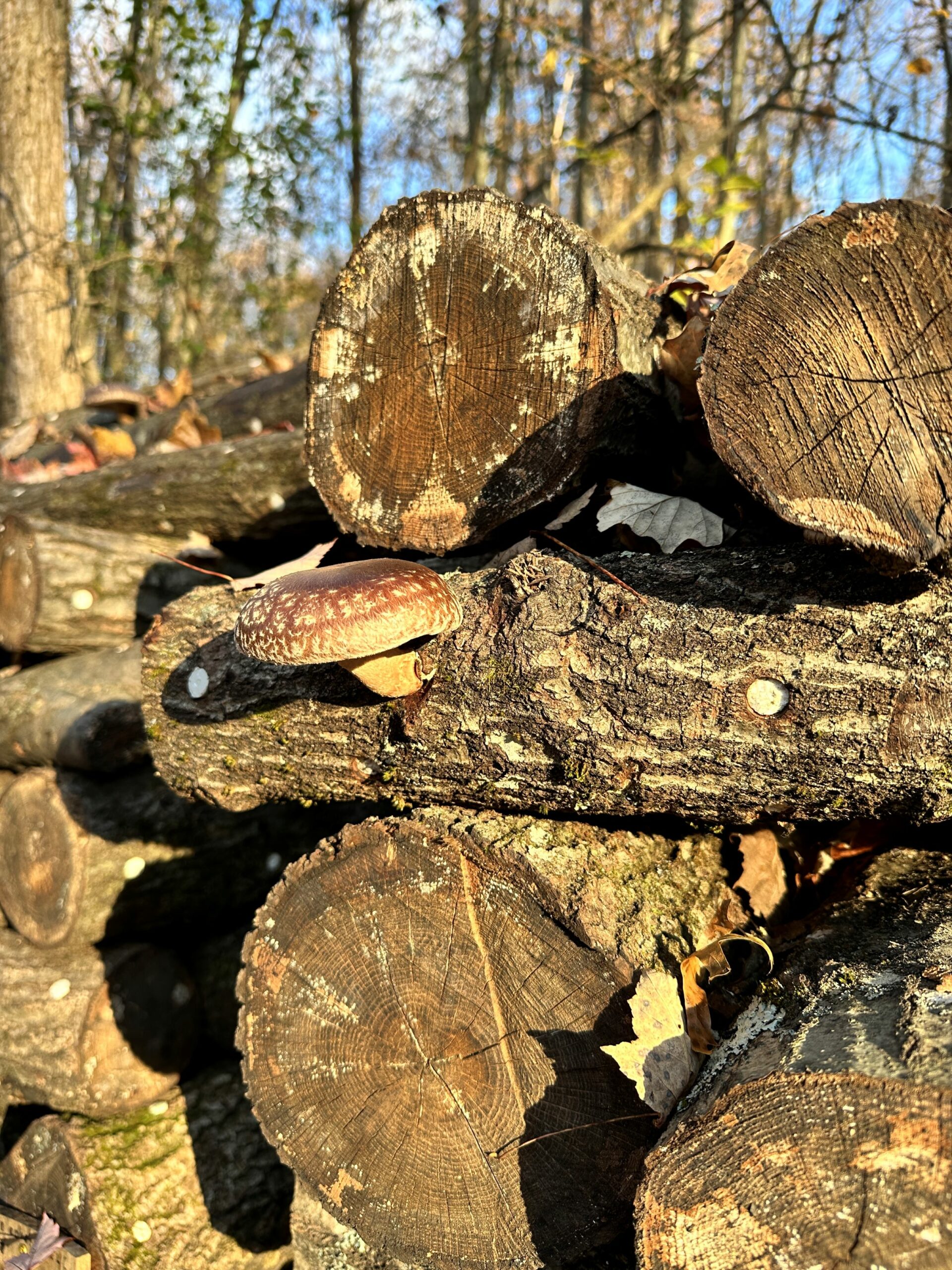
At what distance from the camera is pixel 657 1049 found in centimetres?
176

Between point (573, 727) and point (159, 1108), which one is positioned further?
point (159, 1108)

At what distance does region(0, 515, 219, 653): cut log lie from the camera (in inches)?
146

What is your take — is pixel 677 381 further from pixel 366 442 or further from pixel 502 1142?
pixel 502 1142

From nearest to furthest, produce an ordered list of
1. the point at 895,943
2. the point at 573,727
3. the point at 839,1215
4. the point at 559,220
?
1. the point at 839,1215
2. the point at 895,943
3. the point at 573,727
4. the point at 559,220

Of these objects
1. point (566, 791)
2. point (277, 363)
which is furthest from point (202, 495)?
point (566, 791)

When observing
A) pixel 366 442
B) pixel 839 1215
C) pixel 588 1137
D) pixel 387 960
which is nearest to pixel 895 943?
pixel 839 1215

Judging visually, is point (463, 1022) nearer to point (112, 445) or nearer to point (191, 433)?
point (191, 433)

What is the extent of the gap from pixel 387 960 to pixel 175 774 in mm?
958

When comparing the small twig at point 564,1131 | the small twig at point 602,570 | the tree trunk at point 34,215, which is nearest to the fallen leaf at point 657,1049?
the small twig at point 564,1131

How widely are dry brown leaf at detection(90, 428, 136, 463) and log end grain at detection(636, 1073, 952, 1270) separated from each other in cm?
Answer: 506

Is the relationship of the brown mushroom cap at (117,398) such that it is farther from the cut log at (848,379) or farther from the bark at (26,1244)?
the cut log at (848,379)

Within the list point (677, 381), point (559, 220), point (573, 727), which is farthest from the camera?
point (677, 381)

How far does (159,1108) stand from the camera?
3.08 metres

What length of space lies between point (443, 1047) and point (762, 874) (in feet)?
3.15
